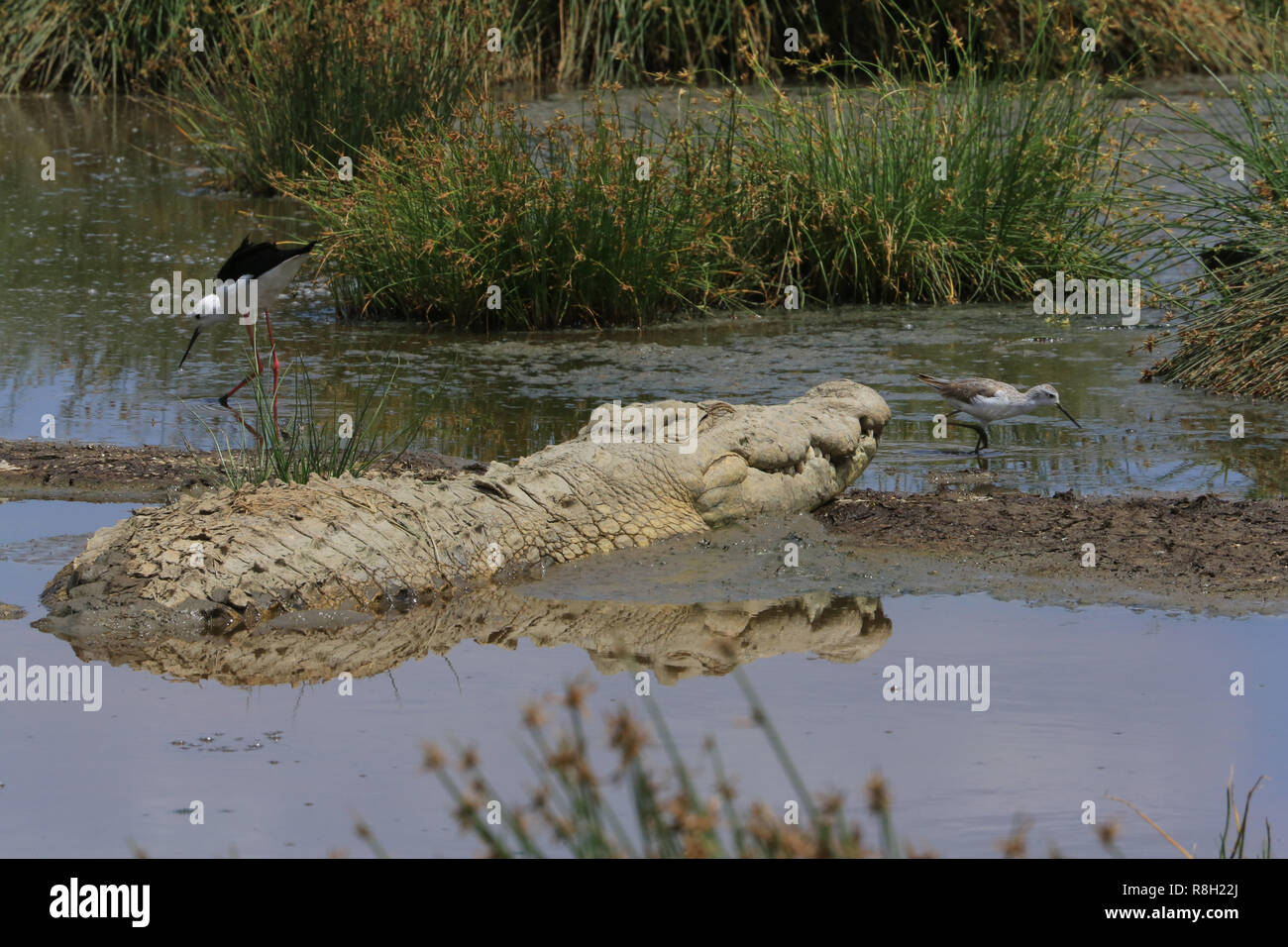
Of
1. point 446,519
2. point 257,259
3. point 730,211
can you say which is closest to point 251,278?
point 257,259

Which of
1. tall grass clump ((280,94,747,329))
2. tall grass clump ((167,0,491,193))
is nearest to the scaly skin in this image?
tall grass clump ((280,94,747,329))

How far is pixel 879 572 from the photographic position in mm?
6051

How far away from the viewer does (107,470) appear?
7.18 meters

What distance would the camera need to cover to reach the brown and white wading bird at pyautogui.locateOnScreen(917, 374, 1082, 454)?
7.71 metres

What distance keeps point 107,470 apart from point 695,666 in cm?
318

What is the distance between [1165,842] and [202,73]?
43.2 ft

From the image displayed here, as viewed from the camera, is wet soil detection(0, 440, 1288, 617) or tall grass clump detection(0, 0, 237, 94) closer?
wet soil detection(0, 440, 1288, 617)

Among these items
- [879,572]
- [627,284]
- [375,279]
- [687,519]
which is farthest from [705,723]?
[375,279]

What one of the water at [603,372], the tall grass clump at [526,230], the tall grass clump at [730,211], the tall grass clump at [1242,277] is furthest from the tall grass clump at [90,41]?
the tall grass clump at [1242,277]

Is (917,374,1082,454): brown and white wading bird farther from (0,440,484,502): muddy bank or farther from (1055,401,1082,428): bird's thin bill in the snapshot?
(0,440,484,502): muddy bank

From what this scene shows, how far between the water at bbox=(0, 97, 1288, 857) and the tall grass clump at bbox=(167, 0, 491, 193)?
446cm

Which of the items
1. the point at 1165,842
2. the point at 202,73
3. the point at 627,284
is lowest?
the point at 1165,842

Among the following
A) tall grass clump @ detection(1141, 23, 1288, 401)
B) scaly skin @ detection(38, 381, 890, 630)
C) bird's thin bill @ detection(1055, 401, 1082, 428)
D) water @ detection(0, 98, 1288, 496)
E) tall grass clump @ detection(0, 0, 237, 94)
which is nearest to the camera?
scaly skin @ detection(38, 381, 890, 630)
